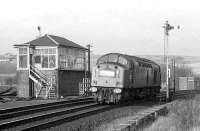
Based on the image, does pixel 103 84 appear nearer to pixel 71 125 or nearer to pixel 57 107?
pixel 57 107

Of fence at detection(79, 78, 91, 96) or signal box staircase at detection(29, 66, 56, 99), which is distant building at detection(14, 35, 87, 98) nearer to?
signal box staircase at detection(29, 66, 56, 99)

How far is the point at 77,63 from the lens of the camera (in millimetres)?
44406

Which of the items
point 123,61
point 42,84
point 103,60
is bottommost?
point 42,84

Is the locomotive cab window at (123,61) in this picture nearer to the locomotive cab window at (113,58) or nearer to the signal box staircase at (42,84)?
the locomotive cab window at (113,58)

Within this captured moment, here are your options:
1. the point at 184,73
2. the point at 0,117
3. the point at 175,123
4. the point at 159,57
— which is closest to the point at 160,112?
the point at 175,123

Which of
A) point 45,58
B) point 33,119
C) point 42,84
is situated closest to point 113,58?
point 33,119

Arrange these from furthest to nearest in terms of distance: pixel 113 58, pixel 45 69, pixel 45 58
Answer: pixel 45 58 → pixel 45 69 → pixel 113 58

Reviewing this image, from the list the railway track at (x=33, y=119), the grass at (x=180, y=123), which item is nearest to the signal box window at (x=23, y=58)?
the railway track at (x=33, y=119)

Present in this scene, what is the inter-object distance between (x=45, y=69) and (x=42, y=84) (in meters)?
1.78

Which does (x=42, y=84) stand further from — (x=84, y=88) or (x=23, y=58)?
(x=84, y=88)

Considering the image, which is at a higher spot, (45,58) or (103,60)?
(45,58)

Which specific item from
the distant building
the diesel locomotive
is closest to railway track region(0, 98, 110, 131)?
the diesel locomotive

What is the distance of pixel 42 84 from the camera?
3881 cm

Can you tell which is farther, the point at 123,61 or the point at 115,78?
the point at 123,61
